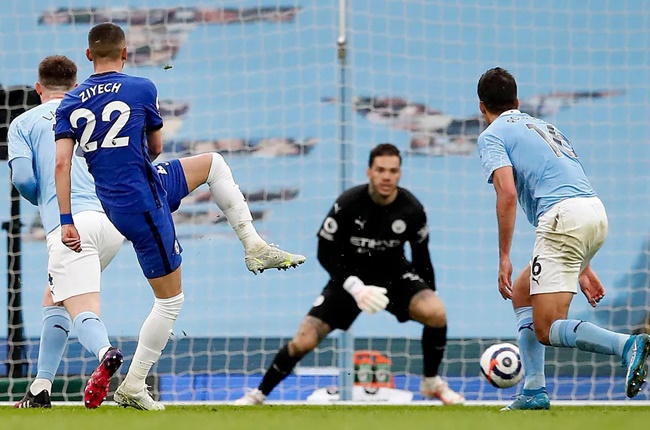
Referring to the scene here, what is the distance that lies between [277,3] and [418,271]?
140 inches

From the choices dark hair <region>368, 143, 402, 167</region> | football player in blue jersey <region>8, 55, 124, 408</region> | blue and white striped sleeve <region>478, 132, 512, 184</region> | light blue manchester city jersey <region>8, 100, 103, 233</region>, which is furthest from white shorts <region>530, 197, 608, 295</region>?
light blue manchester city jersey <region>8, 100, 103, 233</region>

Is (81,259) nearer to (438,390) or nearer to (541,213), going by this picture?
(541,213)

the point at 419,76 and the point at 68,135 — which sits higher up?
the point at 419,76

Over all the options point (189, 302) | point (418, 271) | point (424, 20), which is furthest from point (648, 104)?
point (189, 302)

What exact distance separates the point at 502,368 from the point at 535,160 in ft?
5.21

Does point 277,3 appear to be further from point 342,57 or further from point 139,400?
point 139,400

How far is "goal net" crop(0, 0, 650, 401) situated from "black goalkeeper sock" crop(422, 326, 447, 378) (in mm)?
2371

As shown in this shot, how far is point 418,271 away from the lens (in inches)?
304

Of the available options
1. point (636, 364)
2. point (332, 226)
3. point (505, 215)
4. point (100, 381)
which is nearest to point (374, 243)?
point (332, 226)

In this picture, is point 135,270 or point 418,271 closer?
point 418,271

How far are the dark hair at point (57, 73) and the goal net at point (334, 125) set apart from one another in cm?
357

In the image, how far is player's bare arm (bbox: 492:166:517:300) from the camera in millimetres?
5734

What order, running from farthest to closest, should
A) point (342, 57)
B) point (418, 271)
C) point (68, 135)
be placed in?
point (342, 57) → point (418, 271) → point (68, 135)

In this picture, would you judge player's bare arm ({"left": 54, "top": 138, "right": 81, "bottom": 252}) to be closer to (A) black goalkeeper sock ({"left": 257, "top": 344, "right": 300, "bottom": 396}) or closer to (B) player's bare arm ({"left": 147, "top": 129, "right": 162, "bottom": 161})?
(B) player's bare arm ({"left": 147, "top": 129, "right": 162, "bottom": 161})
